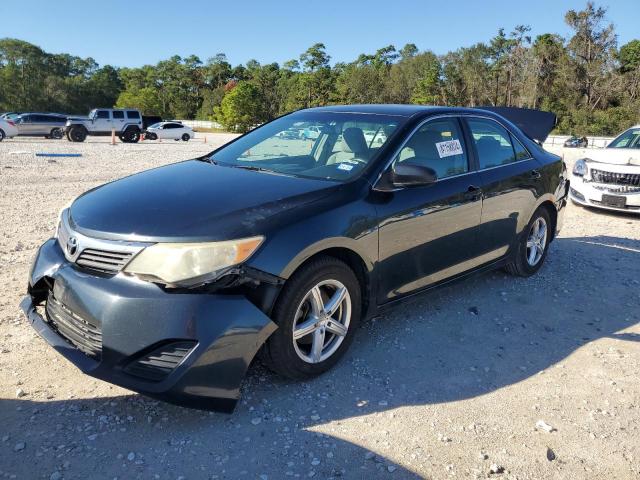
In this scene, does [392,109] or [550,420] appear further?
[392,109]

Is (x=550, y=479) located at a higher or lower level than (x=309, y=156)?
lower

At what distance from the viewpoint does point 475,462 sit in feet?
8.49

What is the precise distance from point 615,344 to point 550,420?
1.38 meters

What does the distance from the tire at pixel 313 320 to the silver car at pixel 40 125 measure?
31.4 metres

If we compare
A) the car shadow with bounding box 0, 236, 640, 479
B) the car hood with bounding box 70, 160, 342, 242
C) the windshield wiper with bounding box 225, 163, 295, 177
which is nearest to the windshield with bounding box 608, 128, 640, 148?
the car shadow with bounding box 0, 236, 640, 479

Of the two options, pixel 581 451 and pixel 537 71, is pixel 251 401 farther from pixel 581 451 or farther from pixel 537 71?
pixel 537 71

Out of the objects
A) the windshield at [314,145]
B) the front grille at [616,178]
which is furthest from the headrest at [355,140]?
the front grille at [616,178]

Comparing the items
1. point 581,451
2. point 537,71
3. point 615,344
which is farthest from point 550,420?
point 537,71

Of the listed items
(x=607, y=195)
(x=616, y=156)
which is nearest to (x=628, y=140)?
(x=616, y=156)

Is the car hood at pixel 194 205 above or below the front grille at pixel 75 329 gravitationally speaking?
above

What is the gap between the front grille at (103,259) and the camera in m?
2.67

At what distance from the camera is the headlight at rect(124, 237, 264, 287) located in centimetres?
260

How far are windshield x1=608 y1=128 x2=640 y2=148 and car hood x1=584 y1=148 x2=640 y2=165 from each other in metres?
0.33

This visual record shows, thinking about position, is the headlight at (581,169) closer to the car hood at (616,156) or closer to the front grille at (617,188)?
the car hood at (616,156)
